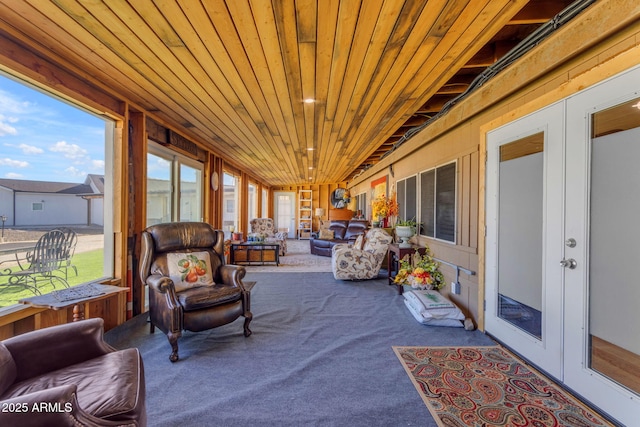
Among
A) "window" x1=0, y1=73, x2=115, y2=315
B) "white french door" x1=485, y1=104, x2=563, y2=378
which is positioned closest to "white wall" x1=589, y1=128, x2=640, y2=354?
"white french door" x1=485, y1=104, x2=563, y2=378

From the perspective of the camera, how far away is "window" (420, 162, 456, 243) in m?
3.19

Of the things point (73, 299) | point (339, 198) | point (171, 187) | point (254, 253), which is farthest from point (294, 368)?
point (339, 198)

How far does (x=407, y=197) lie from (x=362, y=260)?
1.37 metres

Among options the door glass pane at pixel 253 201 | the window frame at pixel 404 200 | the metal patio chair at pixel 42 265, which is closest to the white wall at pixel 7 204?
the metal patio chair at pixel 42 265

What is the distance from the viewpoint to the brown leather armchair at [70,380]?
2.80 ft

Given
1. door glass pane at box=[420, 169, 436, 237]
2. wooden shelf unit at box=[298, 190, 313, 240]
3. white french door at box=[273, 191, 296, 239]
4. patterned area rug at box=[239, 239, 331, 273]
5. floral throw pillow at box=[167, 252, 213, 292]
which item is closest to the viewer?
floral throw pillow at box=[167, 252, 213, 292]

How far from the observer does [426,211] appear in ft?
12.7

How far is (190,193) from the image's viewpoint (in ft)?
14.7

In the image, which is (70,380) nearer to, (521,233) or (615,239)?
(615,239)

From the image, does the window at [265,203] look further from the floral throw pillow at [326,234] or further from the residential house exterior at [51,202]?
the residential house exterior at [51,202]

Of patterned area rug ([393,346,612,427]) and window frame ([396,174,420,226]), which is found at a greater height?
window frame ([396,174,420,226])

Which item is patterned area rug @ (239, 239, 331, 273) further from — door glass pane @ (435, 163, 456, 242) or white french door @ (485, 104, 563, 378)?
white french door @ (485, 104, 563, 378)

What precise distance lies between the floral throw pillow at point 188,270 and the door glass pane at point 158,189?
1.03 metres

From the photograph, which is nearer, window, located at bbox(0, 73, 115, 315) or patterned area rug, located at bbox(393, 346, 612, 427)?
patterned area rug, located at bbox(393, 346, 612, 427)
